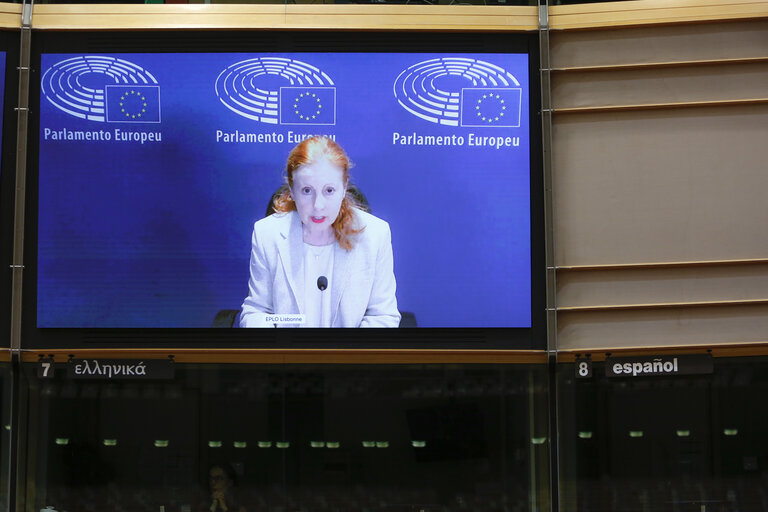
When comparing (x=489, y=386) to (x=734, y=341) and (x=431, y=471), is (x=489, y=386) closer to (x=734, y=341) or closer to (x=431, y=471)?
(x=431, y=471)

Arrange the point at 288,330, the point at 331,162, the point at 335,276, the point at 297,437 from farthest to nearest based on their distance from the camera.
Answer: the point at 297,437, the point at 331,162, the point at 335,276, the point at 288,330

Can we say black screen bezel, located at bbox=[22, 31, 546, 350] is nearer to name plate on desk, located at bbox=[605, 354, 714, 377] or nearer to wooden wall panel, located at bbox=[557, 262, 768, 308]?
wooden wall panel, located at bbox=[557, 262, 768, 308]

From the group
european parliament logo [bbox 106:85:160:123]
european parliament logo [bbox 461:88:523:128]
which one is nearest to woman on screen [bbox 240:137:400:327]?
european parliament logo [bbox 461:88:523:128]

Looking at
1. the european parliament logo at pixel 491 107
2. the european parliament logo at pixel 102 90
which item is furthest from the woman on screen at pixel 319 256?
the european parliament logo at pixel 102 90

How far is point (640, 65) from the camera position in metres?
11.9

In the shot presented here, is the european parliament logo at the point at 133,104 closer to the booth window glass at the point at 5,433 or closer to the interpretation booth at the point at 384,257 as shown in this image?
the interpretation booth at the point at 384,257

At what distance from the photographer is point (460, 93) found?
11930 millimetres

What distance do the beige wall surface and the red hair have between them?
2.75 m

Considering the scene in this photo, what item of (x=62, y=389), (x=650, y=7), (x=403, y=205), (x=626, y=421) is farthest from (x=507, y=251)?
(x=62, y=389)

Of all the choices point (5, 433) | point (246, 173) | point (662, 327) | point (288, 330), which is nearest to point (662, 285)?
point (662, 327)

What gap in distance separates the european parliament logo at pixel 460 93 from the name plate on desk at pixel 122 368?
4.73 metres

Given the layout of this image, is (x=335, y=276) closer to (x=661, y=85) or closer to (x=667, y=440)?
(x=667, y=440)

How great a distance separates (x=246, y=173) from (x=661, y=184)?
553 centimetres

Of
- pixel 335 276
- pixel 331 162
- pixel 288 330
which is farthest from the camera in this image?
pixel 331 162
